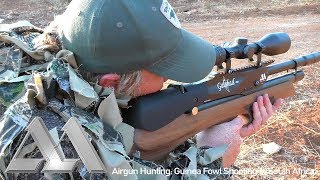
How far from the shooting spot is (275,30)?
31.9 feet

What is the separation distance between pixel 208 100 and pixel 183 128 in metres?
0.26

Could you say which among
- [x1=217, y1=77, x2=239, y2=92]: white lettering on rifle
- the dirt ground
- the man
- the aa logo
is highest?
the man

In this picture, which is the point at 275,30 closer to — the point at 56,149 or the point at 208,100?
the point at 208,100

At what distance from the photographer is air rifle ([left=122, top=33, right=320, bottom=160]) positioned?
2.64 meters

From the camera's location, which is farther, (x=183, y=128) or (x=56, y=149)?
(x=183, y=128)

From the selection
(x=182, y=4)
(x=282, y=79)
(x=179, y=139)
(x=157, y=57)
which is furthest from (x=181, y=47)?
(x=182, y=4)

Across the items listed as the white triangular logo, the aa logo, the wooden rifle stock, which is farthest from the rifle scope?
the aa logo

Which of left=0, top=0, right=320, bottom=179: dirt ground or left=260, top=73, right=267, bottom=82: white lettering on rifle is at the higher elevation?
left=260, top=73, right=267, bottom=82: white lettering on rifle

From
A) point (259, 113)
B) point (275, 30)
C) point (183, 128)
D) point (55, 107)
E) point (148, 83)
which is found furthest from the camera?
point (275, 30)

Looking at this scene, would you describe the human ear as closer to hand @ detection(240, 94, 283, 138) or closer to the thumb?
the thumb

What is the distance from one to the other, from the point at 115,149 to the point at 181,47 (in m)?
0.64

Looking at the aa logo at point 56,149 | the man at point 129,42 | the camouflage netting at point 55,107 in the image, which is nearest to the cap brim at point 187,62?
the man at point 129,42

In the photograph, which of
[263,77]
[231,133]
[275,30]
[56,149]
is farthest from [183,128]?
[275,30]

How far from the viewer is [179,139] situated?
2.92 meters
